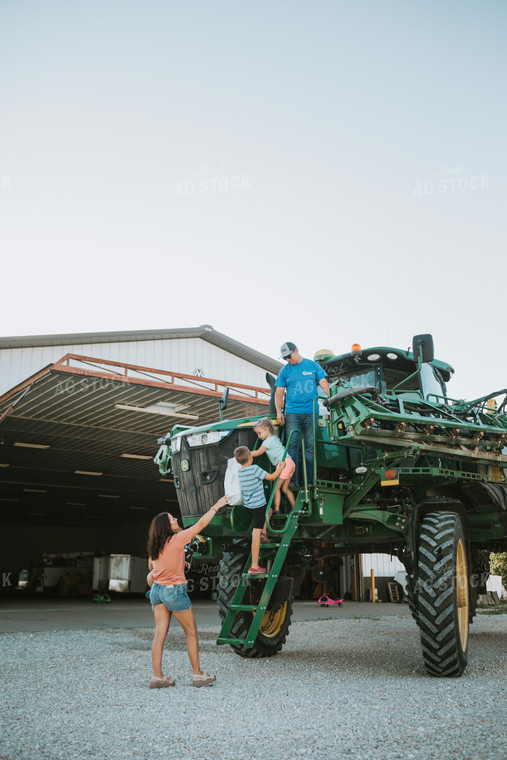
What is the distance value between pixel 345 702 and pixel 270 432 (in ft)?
8.46

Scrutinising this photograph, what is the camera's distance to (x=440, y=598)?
6277mm

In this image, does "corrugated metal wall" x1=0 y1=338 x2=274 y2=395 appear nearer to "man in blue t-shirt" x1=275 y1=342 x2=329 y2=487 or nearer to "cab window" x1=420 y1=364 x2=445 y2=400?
"man in blue t-shirt" x1=275 y1=342 x2=329 y2=487

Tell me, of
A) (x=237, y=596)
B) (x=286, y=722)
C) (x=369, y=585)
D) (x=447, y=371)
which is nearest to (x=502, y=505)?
(x=447, y=371)

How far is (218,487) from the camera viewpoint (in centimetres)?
694

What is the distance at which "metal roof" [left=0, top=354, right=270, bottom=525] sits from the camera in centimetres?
1570

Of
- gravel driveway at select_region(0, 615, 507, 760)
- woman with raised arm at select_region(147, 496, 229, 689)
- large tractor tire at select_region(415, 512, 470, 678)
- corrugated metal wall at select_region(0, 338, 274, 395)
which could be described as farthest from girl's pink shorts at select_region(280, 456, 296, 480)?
corrugated metal wall at select_region(0, 338, 274, 395)

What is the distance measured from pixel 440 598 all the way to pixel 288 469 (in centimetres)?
186

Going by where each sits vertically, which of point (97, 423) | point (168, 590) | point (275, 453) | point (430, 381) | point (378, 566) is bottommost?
point (378, 566)

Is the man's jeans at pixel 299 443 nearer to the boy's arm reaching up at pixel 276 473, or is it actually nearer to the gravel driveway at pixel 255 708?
the boy's arm reaching up at pixel 276 473

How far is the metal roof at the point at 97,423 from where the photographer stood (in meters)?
15.7


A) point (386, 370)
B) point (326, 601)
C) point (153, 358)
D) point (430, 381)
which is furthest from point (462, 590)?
point (153, 358)

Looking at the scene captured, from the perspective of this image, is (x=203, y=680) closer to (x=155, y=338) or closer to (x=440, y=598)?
(x=440, y=598)

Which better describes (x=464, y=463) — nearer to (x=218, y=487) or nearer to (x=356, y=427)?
(x=356, y=427)

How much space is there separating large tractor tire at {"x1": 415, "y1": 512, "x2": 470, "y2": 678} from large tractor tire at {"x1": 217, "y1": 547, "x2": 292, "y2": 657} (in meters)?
2.12
